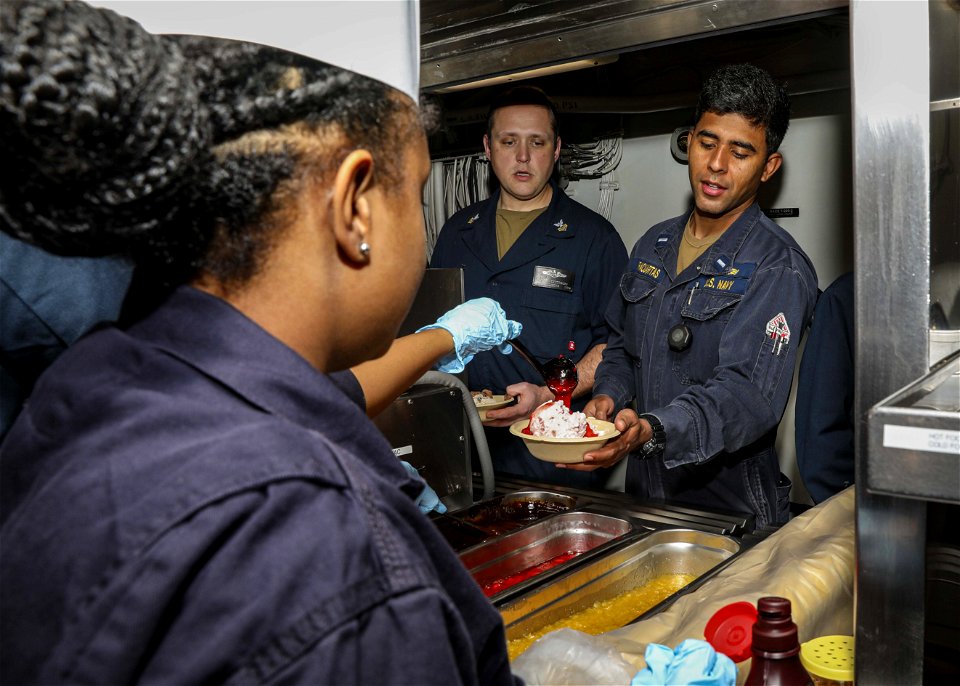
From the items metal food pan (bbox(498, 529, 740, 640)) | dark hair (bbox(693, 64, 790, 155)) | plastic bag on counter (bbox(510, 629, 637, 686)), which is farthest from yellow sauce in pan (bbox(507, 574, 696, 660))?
dark hair (bbox(693, 64, 790, 155))

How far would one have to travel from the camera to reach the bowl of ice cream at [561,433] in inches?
80.9

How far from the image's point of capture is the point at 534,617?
166 cm

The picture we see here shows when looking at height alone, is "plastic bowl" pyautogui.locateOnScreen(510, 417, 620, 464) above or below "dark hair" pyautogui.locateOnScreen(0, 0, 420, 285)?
below

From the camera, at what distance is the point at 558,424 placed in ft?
7.09

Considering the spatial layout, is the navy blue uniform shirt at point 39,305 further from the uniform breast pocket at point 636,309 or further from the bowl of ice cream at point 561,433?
the uniform breast pocket at point 636,309

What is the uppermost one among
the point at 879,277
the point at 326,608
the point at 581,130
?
the point at 581,130

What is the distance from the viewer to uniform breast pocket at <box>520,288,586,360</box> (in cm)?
350

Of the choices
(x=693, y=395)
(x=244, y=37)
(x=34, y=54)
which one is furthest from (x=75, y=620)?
(x=693, y=395)

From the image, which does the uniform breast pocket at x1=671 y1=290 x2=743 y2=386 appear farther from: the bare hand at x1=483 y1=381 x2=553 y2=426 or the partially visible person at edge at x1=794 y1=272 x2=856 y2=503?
the bare hand at x1=483 y1=381 x2=553 y2=426

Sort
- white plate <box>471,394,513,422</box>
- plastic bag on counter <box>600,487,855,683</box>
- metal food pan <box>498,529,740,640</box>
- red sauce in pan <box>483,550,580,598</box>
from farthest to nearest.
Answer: white plate <box>471,394,513,422</box> < red sauce in pan <box>483,550,580,598</box> < metal food pan <box>498,529,740,640</box> < plastic bag on counter <box>600,487,855,683</box>

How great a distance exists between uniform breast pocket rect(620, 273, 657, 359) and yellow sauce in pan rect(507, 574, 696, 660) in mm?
1022

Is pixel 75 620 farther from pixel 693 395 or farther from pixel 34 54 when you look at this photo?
pixel 693 395

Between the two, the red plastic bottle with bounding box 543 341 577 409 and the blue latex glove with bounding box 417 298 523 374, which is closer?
the blue latex glove with bounding box 417 298 523 374

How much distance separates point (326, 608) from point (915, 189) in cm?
82
